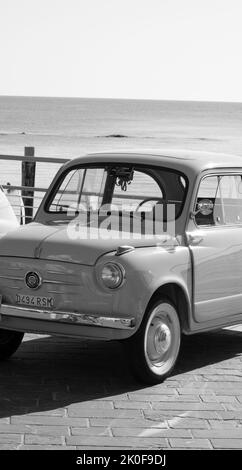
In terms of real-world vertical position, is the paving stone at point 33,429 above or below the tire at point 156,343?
below

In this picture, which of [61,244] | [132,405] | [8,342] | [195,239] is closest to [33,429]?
[132,405]

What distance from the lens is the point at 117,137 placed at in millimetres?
102688

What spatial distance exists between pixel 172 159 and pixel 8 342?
189cm

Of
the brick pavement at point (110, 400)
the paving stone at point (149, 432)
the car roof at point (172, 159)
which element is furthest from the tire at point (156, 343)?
the car roof at point (172, 159)

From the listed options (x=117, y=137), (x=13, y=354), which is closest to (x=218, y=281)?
(x=13, y=354)

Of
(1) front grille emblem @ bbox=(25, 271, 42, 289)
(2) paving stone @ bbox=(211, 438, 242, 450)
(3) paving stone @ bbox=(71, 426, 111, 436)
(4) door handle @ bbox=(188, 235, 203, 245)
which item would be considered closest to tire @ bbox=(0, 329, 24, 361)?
(1) front grille emblem @ bbox=(25, 271, 42, 289)

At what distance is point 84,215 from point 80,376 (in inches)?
52.8

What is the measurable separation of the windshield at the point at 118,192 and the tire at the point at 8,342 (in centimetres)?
104

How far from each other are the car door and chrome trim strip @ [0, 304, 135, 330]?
0.89 m

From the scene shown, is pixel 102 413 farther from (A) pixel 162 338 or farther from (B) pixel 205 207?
(B) pixel 205 207

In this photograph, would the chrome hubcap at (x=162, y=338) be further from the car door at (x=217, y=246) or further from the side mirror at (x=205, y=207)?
the side mirror at (x=205, y=207)

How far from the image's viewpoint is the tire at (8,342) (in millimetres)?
7688

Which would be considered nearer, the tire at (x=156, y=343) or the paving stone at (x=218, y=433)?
the paving stone at (x=218, y=433)

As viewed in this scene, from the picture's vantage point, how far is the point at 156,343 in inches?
283
